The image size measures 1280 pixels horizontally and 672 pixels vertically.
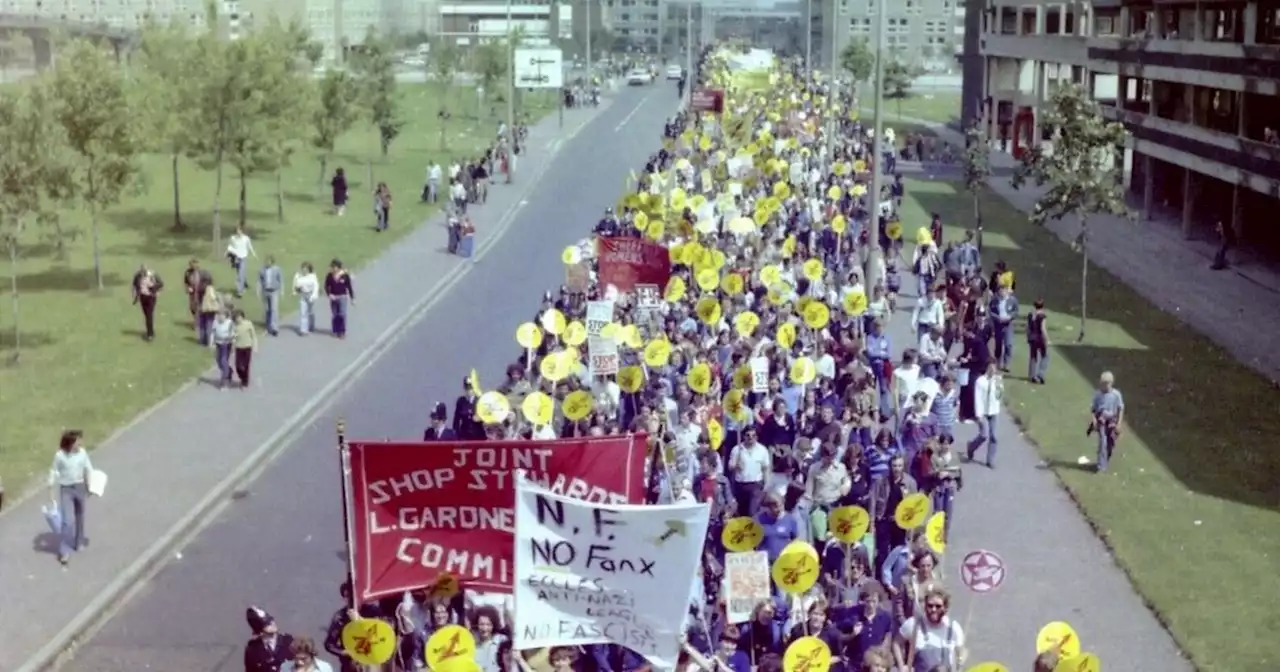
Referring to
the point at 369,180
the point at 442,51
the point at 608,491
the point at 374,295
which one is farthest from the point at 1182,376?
the point at 442,51

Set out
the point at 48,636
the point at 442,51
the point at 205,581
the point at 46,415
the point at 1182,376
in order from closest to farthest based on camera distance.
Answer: the point at 48,636 < the point at 205,581 < the point at 46,415 < the point at 1182,376 < the point at 442,51

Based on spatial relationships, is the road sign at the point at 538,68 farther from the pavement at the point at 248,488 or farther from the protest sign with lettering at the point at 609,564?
the protest sign with lettering at the point at 609,564

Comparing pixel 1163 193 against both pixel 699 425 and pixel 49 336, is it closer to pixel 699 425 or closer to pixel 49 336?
pixel 49 336

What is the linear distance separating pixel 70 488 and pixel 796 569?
25.5 ft

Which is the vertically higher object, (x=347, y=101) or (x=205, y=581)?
(x=347, y=101)

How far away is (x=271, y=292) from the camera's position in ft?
91.6

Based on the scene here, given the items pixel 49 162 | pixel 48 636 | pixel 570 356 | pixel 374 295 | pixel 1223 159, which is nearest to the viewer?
pixel 48 636

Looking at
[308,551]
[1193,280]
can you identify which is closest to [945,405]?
[308,551]

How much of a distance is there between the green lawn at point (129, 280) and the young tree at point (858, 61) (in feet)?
123

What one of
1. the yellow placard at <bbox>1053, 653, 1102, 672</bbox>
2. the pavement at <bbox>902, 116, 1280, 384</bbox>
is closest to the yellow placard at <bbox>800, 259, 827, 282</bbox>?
the pavement at <bbox>902, 116, 1280, 384</bbox>

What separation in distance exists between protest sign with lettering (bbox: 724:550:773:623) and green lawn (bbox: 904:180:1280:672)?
13.7 feet

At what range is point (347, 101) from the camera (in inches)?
1976

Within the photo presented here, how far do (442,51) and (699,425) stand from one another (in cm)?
6321

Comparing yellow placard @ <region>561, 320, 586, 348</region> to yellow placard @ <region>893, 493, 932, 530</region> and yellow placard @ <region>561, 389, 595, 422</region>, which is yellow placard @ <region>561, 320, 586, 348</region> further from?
yellow placard @ <region>893, 493, 932, 530</region>
